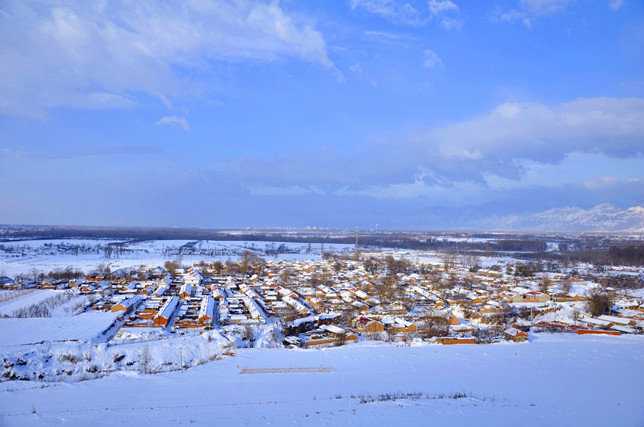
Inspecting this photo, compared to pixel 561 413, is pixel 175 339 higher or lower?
lower

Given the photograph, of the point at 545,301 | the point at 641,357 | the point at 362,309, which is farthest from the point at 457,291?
the point at 641,357

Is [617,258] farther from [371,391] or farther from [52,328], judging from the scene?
[52,328]

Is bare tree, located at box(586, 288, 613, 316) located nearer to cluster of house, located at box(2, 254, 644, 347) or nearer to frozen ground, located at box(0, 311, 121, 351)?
cluster of house, located at box(2, 254, 644, 347)

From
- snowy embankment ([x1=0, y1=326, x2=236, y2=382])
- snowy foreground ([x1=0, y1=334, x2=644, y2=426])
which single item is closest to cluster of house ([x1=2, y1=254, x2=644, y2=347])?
snowy embankment ([x1=0, y1=326, x2=236, y2=382])

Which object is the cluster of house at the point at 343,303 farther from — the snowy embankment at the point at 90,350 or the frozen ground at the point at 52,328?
the snowy embankment at the point at 90,350

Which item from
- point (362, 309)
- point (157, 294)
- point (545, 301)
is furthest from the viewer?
point (157, 294)

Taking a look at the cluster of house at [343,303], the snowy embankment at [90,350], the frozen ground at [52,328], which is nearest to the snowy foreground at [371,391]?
the snowy embankment at [90,350]

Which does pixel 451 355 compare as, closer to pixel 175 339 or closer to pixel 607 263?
pixel 175 339
